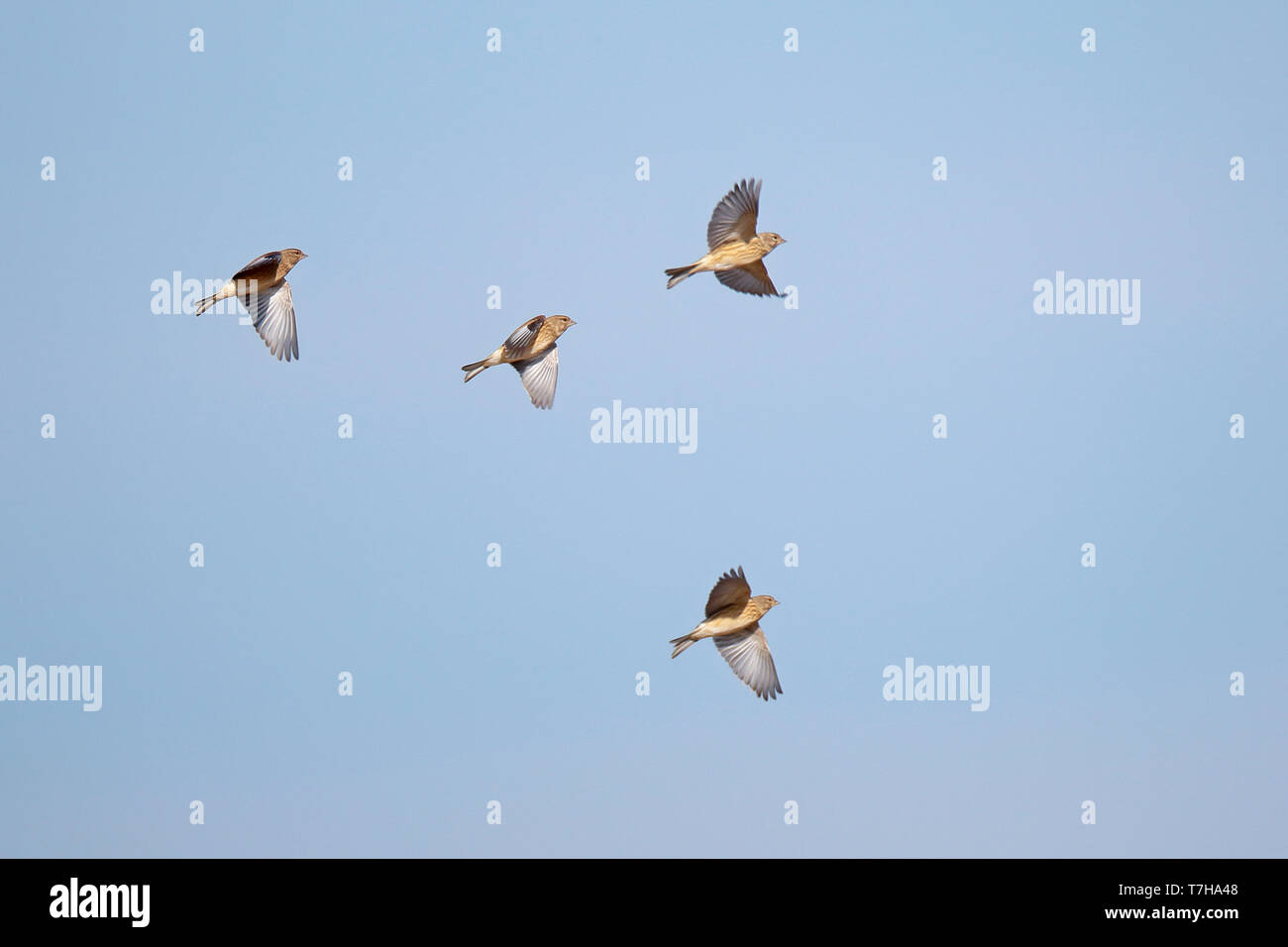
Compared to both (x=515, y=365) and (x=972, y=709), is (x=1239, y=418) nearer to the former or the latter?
(x=972, y=709)

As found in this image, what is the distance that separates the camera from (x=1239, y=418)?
1250 inches

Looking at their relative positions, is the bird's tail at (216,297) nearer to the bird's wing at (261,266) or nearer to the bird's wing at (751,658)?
the bird's wing at (261,266)

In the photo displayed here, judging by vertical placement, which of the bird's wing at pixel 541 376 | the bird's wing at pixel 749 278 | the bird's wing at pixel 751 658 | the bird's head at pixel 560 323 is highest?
the bird's wing at pixel 749 278

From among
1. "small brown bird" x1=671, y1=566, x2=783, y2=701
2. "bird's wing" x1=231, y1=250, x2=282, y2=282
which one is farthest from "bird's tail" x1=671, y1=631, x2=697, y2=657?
"bird's wing" x1=231, y1=250, x2=282, y2=282

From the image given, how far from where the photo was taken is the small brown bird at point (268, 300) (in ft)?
77.7

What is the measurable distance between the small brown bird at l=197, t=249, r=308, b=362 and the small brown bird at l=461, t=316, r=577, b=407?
226 centimetres

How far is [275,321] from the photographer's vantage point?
78.1ft

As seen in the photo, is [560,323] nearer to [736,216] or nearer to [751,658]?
[736,216]

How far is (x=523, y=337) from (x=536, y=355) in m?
0.40

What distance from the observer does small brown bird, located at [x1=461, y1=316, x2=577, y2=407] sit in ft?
81.0

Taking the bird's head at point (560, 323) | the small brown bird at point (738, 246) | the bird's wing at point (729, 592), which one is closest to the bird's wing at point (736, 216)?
the small brown bird at point (738, 246)

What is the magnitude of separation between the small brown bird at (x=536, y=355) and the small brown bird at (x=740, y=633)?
3.42 metres

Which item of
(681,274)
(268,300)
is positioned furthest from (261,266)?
(681,274)

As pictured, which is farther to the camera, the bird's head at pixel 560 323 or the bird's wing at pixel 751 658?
the bird's head at pixel 560 323
